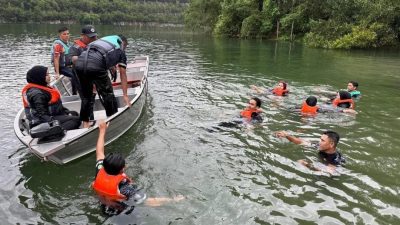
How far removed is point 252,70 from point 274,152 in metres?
11.5

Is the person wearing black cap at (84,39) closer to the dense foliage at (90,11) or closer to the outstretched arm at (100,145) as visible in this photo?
the outstretched arm at (100,145)

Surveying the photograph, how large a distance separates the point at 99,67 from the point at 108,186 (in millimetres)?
2848

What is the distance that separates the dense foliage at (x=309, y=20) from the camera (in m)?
30.9

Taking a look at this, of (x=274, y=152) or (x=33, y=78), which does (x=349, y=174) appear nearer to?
(x=274, y=152)

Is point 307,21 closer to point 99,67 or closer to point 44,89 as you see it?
point 99,67

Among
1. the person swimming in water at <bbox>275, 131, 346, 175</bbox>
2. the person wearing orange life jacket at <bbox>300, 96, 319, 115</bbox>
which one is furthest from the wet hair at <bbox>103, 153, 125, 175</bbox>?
the person wearing orange life jacket at <bbox>300, 96, 319, 115</bbox>

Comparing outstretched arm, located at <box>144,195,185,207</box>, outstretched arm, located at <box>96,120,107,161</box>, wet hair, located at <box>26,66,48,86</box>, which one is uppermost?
wet hair, located at <box>26,66,48,86</box>

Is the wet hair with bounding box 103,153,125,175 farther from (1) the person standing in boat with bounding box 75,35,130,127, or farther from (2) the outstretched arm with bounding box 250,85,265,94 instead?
(2) the outstretched arm with bounding box 250,85,265,94

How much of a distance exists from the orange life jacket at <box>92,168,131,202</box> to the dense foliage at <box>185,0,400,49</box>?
29825 mm

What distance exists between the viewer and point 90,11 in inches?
5172

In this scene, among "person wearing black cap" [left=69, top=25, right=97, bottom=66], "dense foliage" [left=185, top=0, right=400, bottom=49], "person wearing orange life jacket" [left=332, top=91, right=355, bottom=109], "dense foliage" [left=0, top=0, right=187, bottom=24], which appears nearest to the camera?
"person wearing black cap" [left=69, top=25, right=97, bottom=66]

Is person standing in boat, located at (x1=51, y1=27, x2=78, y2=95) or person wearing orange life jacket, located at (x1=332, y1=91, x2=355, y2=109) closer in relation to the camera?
person standing in boat, located at (x1=51, y1=27, x2=78, y2=95)

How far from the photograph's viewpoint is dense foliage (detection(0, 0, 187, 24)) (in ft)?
324

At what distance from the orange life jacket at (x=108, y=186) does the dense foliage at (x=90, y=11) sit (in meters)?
102
